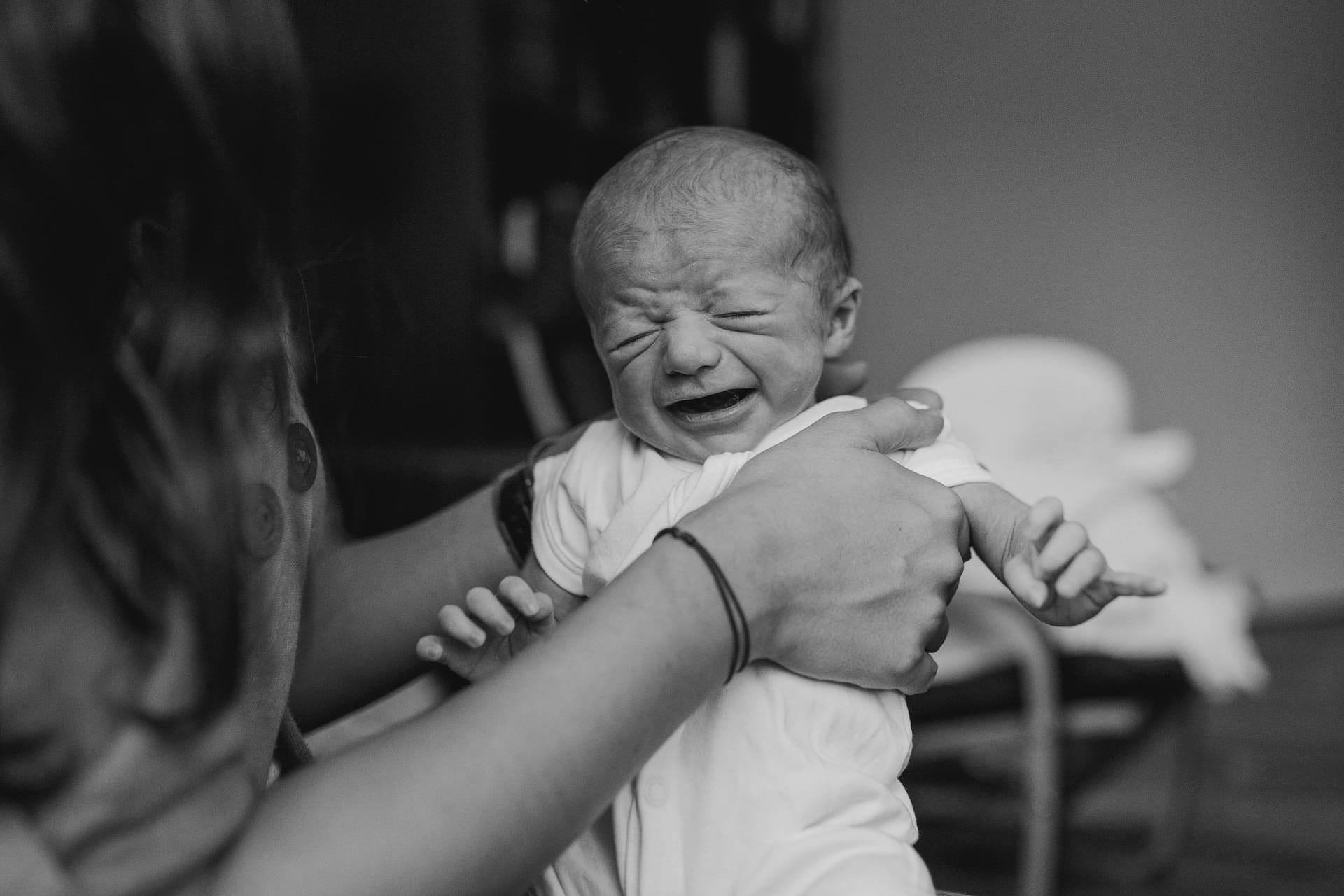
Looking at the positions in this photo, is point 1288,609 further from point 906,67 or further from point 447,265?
point 447,265

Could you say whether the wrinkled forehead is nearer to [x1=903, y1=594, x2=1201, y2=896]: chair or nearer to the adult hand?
the adult hand

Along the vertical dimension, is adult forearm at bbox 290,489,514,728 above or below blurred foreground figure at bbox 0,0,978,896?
below

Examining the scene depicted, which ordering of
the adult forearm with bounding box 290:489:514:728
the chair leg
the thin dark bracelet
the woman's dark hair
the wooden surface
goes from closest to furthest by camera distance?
the woman's dark hair, the thin dark bracelet, the adult forearm with bounding box 290:489:514:728, the chair leg, the wooden surface

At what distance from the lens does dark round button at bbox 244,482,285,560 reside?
731mm

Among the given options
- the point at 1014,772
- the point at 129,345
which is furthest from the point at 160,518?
the point at 1014,772

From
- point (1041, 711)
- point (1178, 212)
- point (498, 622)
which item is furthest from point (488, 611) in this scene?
point (1178, 212)

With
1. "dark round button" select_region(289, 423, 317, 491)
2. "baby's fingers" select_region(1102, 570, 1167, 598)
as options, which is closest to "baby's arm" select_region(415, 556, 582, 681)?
"dark round button" select_region(289, 423, 317, 491)

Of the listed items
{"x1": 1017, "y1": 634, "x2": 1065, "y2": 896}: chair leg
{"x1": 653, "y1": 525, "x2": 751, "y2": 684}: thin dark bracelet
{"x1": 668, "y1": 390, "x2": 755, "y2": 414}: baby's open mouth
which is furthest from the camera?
{"x1": 1017, "y1": 634, "x2": 1065, "y2": 896}: chair leg

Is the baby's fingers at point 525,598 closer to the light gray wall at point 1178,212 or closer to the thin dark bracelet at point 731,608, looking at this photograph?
the thin dark bracelet at point 731,608

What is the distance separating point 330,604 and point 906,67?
4.97m

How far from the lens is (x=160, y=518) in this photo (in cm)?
56

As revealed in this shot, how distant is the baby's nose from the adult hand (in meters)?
0.09

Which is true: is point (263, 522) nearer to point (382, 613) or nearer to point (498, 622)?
point (498, 622)

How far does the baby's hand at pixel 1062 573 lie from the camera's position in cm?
75
